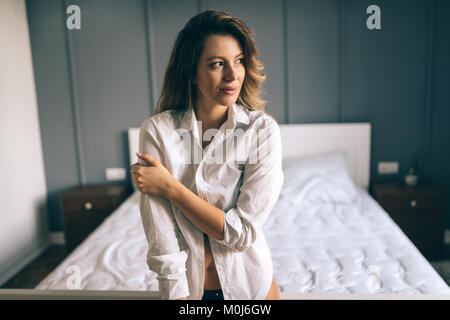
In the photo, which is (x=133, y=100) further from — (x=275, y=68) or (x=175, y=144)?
(x=175, y=144)

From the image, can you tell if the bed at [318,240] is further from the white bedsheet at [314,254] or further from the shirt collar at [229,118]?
the shirt collar at [229,118]

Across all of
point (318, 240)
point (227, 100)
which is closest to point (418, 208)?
point (318, 240)

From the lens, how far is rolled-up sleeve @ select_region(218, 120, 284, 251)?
0.61 metres

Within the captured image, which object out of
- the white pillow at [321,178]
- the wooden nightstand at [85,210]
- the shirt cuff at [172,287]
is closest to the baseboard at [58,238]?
the wooden nightstand at [85,210]

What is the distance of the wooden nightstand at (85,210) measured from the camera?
2111 millimetres

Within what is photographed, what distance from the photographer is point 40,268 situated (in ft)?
6.15

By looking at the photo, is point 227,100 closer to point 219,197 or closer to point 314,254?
point 219,197

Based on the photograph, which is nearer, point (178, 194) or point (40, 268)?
point (178, 194)

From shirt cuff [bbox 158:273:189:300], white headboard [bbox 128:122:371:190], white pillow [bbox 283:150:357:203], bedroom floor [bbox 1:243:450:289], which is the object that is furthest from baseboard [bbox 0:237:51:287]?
shirt cuff [bbox 158:273:189:300]

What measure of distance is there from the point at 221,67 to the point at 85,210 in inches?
75.5

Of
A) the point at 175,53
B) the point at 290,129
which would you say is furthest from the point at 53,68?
the point at 290,129

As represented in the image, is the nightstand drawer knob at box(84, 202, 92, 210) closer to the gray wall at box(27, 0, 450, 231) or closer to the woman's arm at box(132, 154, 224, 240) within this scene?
the gray wall at box(27, 0, 450, 231)

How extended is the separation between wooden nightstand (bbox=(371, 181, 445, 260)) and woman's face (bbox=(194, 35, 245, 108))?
167 cm
